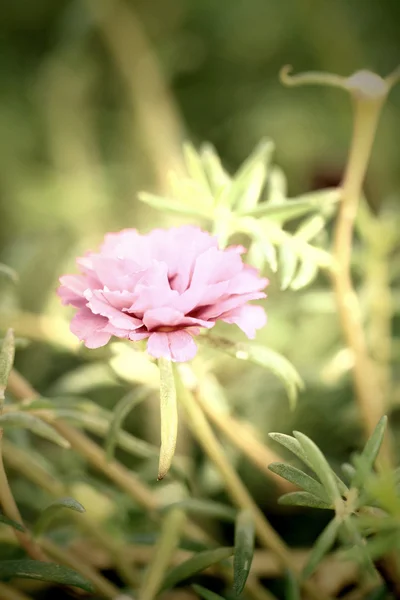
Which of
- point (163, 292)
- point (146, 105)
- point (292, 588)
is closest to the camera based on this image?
point (163, 292)

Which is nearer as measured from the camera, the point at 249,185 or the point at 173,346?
the point at 173,346

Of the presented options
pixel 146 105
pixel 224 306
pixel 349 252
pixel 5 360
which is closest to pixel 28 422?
pixel 5 360

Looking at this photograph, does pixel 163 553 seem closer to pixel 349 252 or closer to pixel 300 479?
pixel 300 479

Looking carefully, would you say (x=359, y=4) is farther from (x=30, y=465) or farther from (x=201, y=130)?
(x=30, y=465)

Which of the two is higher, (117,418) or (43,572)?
(117,418)

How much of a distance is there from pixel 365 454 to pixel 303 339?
1.42 ft

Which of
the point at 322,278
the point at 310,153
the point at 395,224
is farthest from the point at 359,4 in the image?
the point at 395,224

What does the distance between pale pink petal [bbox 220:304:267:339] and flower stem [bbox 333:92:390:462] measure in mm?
129

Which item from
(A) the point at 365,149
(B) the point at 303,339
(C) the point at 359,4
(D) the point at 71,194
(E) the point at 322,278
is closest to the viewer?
(A) the point at 365,149

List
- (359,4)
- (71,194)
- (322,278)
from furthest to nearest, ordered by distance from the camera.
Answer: (359,4) → (71,194) → (322,278)

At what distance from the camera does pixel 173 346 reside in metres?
0.38

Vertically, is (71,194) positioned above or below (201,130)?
below

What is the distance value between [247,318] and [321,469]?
0.10 m

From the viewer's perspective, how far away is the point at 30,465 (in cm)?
55
